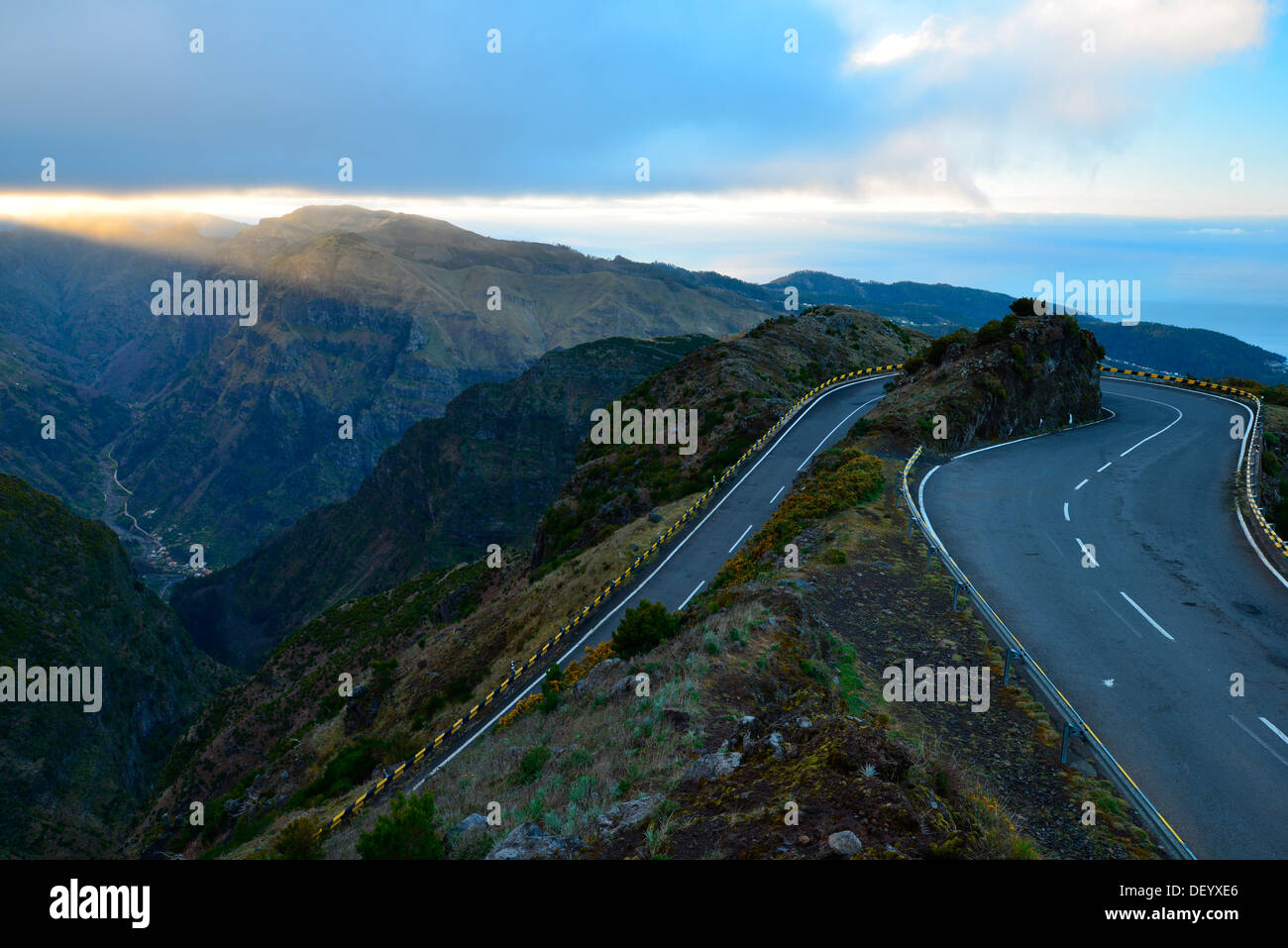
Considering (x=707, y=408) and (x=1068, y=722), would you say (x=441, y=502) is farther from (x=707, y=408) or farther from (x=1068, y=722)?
(x=1068, y=722)

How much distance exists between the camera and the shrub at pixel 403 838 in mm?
8125

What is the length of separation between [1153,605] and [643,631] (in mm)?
12552

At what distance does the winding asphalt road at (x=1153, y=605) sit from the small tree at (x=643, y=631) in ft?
26.5

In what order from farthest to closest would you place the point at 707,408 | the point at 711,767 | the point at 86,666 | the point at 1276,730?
1. the point at 86,666
2. the point at 707,408
3. the point at 1276,730
4. the point at 711,767

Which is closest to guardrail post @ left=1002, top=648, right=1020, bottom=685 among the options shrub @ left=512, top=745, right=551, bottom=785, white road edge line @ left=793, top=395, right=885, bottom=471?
shrub @ left=512, top=745, right=551, bottom=785

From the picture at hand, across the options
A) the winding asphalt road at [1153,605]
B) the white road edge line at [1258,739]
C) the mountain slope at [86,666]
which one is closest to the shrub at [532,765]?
the winding asphalt road at [1153,605]

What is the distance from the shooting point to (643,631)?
17156mm

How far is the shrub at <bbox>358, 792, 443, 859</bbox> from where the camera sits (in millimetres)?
8125

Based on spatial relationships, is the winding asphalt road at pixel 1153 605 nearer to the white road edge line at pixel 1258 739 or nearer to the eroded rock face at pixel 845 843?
the white road edge line at pixel 1258 739

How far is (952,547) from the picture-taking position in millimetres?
20672

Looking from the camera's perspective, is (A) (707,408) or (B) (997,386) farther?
(A) (707,408)

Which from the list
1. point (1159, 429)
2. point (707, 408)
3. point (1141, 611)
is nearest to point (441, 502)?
point (707, 408)
